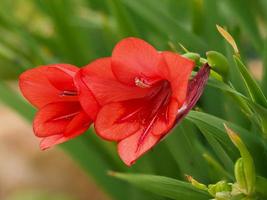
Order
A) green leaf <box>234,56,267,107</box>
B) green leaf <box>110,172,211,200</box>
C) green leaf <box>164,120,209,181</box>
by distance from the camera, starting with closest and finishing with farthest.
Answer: green leaf <box>234,56,267,107</box> < green leaf <box>110,172,211,200</box> < green leaf <box>164,120,209,181</box>

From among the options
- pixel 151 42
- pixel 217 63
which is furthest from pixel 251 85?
pixel 151 42

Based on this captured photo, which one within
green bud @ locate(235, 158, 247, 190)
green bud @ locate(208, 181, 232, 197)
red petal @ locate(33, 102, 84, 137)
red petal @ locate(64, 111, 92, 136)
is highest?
red petal @ locate(64, 111, 92, 136)

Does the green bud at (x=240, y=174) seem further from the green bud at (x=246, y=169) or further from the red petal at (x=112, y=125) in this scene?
the red petal at (x=112, y=125)

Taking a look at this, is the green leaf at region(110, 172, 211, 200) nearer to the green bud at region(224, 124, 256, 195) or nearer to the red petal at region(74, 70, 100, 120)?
the green bud at region(224, 124, 256, 195)

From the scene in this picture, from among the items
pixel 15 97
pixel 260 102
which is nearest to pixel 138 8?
pixel 15 97

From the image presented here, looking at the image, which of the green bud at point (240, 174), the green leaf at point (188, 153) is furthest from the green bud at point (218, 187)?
the green leaf at point (188, 153)

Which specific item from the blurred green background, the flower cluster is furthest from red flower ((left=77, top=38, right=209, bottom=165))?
the blurred green background

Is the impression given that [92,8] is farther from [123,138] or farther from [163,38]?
[123,138]

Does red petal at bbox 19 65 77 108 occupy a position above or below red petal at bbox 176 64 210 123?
below
